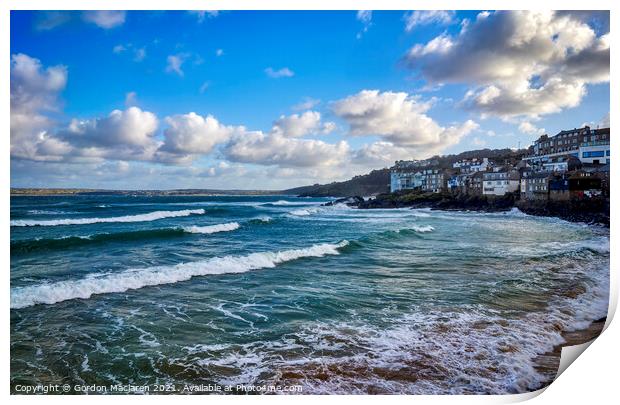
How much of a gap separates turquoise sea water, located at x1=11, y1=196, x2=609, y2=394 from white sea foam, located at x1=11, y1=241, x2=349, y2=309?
0.03 meters

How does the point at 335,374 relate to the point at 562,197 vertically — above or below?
below

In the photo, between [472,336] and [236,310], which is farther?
[236,310]

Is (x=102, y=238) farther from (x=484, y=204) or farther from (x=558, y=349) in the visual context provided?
(x=484, y=204)

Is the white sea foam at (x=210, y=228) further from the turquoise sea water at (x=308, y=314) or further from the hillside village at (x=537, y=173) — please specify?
the hillside village at (x=537, y=173)

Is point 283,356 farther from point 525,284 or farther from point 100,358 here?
point 525,284

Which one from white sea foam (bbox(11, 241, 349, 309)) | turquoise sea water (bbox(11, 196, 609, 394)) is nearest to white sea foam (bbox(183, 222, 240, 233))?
turquoise sea water (bbox(11, 196, 609, 394))

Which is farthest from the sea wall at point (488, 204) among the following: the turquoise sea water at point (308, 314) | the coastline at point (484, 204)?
the turquoise sea water at point (308, 314)

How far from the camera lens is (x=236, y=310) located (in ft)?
13.2

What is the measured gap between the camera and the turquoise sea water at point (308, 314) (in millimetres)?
2703

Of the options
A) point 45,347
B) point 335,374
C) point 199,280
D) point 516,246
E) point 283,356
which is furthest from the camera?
point 516,246

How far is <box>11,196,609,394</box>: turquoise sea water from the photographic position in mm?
2703
